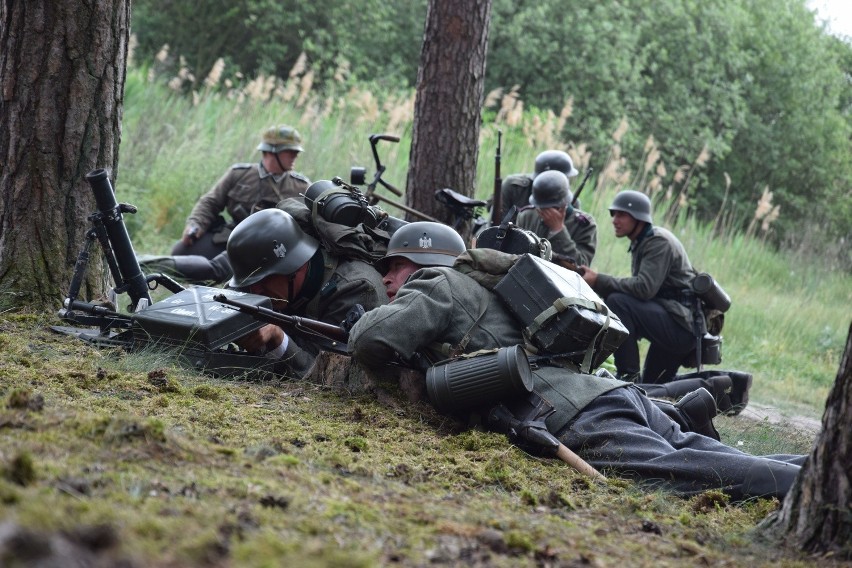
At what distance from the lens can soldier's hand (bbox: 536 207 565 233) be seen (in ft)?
29.0

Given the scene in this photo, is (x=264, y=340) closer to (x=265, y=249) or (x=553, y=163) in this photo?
(x=265, y=249)

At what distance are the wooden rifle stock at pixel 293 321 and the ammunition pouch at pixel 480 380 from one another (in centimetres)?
76

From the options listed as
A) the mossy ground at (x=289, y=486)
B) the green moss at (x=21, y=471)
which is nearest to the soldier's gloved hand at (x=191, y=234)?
the mossy ground at (x=289, y=486)

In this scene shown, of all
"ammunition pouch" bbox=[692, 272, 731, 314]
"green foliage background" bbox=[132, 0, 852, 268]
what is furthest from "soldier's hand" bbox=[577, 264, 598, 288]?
"green foliage background" bbox=[132, 0, 852, 268]

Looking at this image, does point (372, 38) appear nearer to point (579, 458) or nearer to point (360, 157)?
point (360, 157)

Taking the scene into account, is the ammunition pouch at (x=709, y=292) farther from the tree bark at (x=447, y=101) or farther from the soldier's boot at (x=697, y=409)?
the soldier's boot at (x=697, y=409)

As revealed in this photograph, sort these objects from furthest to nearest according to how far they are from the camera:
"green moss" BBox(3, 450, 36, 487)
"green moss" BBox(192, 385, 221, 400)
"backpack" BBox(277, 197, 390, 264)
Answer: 1. "backpack" BBox(277, 197, 390, 264)
2. "green moss" BBox(192, 385, 221, 400)
3. "green moss" BBox(3, 450, 36, 487)

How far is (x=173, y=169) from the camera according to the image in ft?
40.5

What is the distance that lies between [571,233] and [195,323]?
4705 mm

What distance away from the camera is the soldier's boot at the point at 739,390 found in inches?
316

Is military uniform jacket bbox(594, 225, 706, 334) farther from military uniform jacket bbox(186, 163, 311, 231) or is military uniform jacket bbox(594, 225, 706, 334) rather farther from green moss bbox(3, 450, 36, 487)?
green moss bbox(3, 450, 36, 487)

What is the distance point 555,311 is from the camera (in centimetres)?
498

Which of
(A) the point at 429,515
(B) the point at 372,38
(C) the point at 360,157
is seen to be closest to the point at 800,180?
(B) the point at 372,38

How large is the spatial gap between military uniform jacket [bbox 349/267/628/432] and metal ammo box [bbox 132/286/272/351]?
0.81 metres
